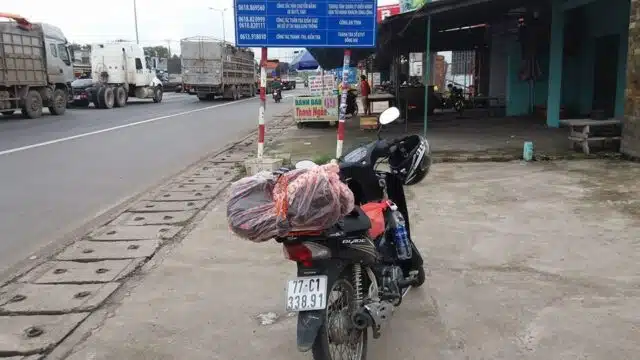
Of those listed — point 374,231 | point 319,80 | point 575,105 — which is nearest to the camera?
point 374,231

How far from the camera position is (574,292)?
433 centimetres

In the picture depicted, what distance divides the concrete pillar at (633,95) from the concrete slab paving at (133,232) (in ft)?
25.0

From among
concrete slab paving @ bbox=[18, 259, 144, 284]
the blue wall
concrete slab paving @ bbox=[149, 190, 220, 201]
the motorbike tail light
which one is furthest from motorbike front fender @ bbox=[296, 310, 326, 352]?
the blue wall

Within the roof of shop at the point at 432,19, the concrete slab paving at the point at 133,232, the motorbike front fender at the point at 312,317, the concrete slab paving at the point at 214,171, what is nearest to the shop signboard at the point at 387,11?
the roof of shop at the point at 432,19

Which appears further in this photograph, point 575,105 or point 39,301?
point 575,105

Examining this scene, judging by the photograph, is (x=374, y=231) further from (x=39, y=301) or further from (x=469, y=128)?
(x=469, y=128)

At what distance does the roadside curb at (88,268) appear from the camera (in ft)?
12.5

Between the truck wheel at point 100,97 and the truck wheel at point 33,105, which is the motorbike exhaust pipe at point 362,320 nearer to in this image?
the truck wheel at point 33,105

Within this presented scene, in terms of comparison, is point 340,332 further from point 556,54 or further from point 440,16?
point 556,54

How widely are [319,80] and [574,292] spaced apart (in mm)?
14802

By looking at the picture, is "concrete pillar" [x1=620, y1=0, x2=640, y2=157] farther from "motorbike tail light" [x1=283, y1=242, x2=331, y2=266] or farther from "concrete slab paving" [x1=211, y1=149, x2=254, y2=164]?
"motorbike tail light" [x1=283, y1=242, x2=331, y2=266]

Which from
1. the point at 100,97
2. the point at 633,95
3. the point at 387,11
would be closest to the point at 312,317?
the point at 633,95

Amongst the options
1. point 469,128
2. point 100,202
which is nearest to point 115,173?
point 100,202

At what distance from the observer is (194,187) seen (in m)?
8.45
